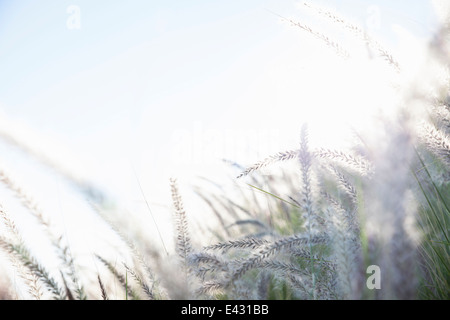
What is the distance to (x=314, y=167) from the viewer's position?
3.20 feet

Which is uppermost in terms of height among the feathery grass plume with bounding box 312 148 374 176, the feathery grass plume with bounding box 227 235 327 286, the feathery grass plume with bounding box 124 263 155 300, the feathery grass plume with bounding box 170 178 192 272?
the feathery grass plume with bounding box 312 148 374 176

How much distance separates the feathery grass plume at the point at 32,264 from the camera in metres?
0.81

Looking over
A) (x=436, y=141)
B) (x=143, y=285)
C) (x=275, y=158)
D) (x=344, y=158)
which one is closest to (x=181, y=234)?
(x=143, y=285)

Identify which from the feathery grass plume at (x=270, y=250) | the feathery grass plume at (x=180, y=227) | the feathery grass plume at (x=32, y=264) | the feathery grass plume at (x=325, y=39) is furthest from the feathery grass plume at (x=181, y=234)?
the feathery grass plume at (x=325, y=39)

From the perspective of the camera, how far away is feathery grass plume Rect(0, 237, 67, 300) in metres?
0.81

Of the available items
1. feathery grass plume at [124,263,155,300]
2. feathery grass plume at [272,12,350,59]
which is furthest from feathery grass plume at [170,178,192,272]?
feathery grass plume at [272,12,350,59]

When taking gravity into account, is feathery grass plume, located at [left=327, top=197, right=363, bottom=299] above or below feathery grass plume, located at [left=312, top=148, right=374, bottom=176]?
below

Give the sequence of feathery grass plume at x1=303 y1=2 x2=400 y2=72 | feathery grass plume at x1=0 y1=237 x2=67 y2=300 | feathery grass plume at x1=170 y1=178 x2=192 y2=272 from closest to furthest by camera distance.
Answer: feathery grass plume at x1=0 y1=237 x2=67 y2=300
feathery grass plume at x1=170 y1=178 x2=192 y2=272
feathery grass plume at x1=303 y1=2 x2=400 y2=72

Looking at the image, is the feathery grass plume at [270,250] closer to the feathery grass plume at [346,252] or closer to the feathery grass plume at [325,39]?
the feathery grass plume at [346,252]

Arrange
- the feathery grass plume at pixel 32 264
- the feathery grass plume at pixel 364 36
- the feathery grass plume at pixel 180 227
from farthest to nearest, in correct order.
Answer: the feathery grass plume at pixel 364 36, the feathery grass plume at pixel 180 227, the feathery grass plume at pixel 32 264

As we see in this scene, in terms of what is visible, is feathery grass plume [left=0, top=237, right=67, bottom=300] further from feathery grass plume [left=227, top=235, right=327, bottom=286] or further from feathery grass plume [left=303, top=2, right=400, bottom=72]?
feathery grass plume [left=303, top=2, right=400, bottom=72]

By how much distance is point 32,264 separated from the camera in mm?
829

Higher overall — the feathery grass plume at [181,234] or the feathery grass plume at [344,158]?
the feathery grass plume at [344,158]
